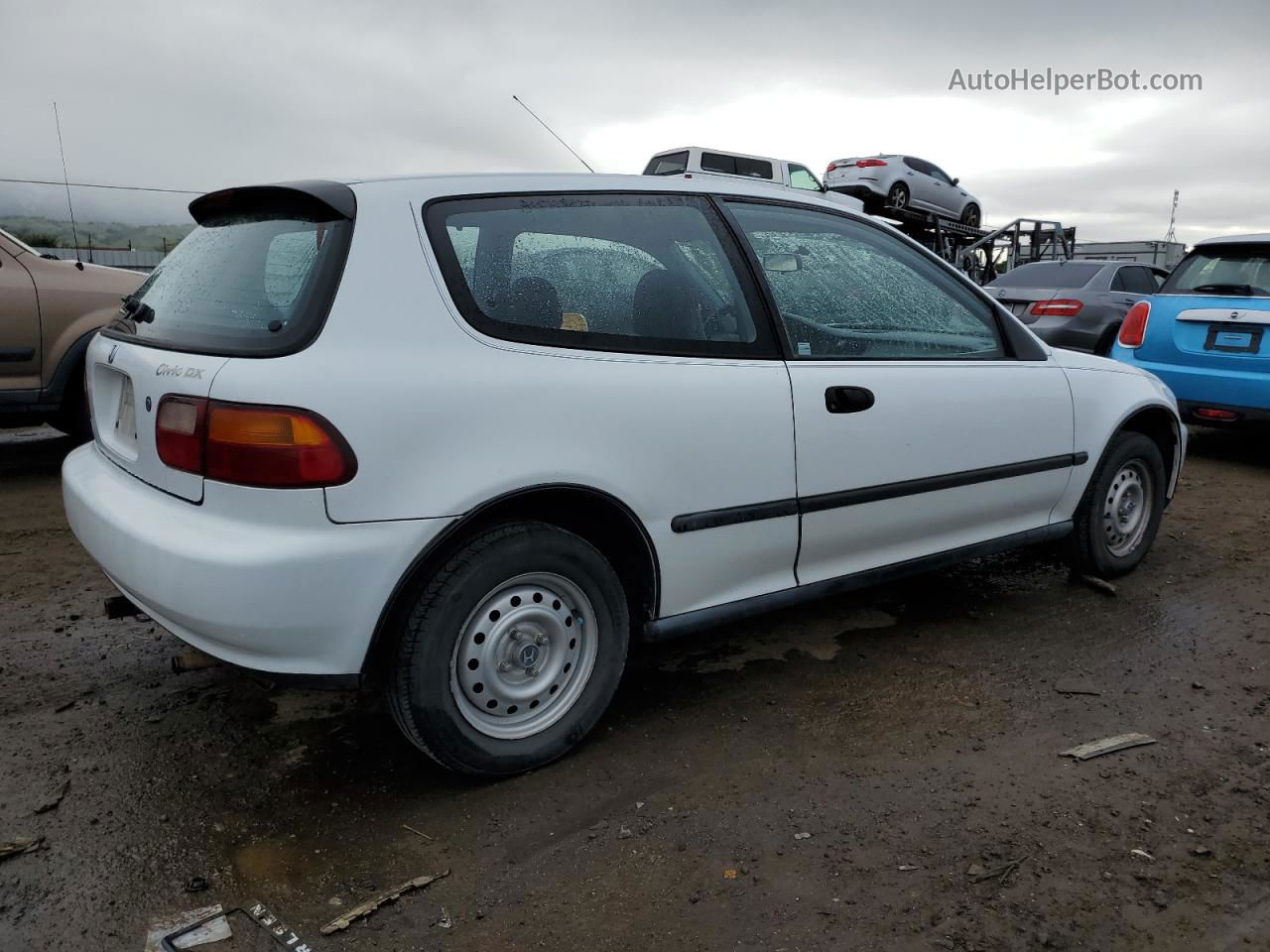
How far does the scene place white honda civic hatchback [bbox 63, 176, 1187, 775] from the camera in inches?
89.0

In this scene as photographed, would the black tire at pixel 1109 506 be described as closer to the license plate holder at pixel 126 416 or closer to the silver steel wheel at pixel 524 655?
the silver steel wheel at pixel 524 655

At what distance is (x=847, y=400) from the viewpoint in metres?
3.06

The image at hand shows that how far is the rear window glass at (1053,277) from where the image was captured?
32.7 ft

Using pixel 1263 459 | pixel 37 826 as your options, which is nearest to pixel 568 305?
pixel 37 826

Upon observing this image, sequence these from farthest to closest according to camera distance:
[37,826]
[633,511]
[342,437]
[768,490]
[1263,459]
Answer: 1. [1263,459]
2. [768,490]
3. [633,511]
4. [37,826]
5. [342,437]

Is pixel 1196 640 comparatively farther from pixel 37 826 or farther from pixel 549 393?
pixel 37 826

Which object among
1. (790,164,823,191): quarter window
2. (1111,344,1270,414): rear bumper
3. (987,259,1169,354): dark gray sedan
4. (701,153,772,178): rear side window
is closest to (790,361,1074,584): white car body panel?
(1111,344,1270,414): rear bumper

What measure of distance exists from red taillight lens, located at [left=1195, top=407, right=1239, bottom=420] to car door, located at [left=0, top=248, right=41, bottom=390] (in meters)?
7.54

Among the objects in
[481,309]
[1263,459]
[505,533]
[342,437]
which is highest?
[481,309]

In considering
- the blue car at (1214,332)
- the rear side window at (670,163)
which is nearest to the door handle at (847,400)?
the blue car at (1214,332)

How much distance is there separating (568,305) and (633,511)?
23.3 inches

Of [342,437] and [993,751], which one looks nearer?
[342,437]

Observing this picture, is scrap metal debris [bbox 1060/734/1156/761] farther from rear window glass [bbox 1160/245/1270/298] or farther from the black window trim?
rear window glass [bbox 1160/245/1270/298]

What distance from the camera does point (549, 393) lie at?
2496mm
